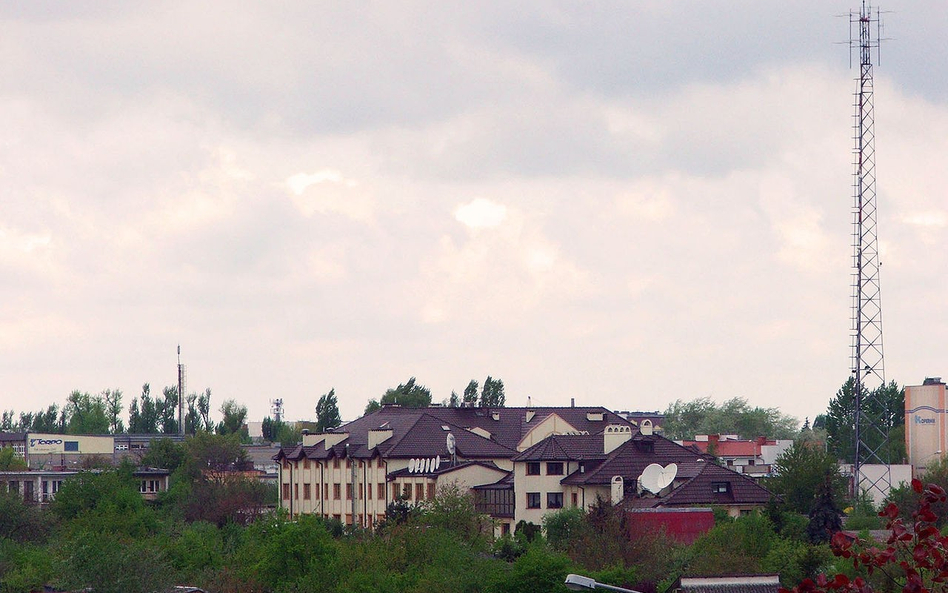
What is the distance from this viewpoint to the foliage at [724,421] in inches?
6668

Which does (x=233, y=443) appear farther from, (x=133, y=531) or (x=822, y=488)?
(x=822, y=488)

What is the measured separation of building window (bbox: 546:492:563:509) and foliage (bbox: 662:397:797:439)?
88.2 m

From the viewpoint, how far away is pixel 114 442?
160 metres

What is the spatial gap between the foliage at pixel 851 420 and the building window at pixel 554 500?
130 ft

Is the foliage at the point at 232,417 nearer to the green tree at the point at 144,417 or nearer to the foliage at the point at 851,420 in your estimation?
the green tree at the point at 144,417

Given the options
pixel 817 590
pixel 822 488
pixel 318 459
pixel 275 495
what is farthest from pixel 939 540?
pixel 275 495

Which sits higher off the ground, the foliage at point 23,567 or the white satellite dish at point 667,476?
the white satellite dish at point 667,476

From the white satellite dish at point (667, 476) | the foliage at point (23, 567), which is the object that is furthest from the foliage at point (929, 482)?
the foliage at point (23, 567)

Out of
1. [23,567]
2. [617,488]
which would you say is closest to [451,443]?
[617,488]

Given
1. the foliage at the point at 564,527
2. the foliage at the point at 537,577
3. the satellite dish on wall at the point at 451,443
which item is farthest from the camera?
the satellite dish on wall at the point at 451,443

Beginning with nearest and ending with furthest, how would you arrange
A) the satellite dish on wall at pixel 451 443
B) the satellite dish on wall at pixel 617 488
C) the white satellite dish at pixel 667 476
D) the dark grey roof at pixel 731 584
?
the dark grey roof at pixel 731 584 → the white satellite dish at pixel 667 476 → the satellite dish on wall at pixel 617 488 → the satellite dish on wall at pixel 451 443

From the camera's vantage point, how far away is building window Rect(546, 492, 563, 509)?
80.1m

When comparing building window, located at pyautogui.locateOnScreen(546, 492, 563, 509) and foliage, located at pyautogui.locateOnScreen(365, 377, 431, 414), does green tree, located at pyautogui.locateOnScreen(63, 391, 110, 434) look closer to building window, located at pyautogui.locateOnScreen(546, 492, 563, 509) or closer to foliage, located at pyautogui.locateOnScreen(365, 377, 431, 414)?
foliage, located at pyautogui.locateOnScreen(365, 377, 431, 414)

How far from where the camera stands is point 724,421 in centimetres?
17038
